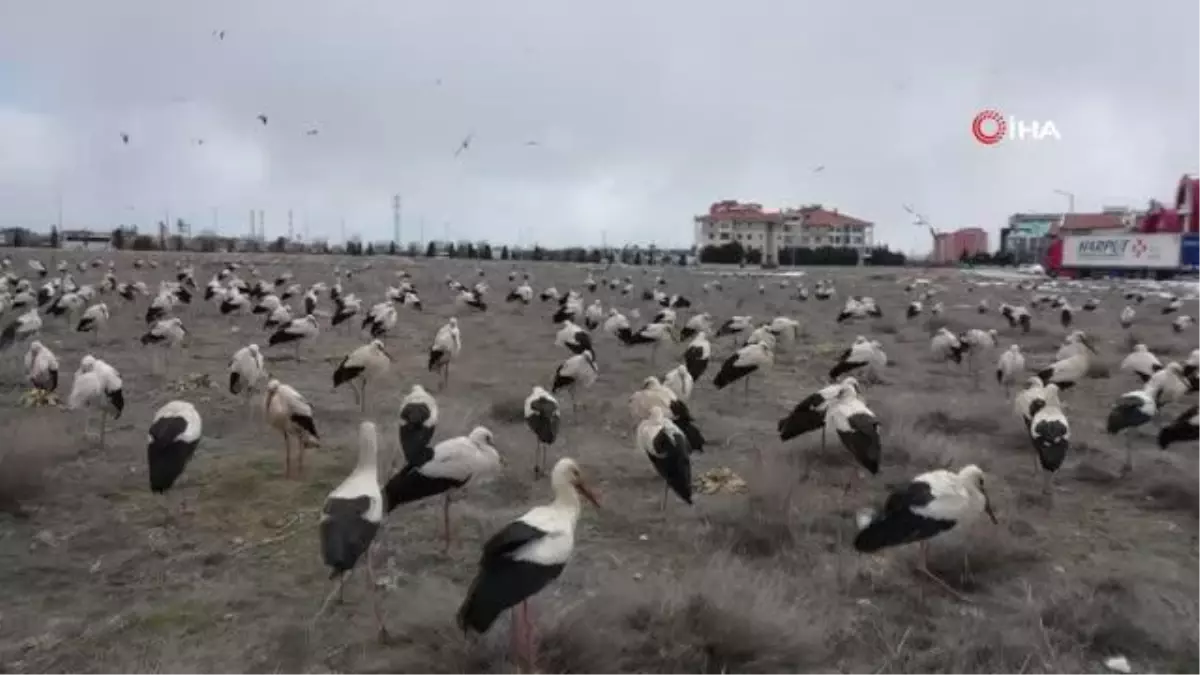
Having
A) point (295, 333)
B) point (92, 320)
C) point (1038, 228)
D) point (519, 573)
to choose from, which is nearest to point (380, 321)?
point (295, 333)

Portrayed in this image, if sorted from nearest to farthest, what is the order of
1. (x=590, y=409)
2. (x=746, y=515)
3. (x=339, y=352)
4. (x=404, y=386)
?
(x=746, y=515), (x=590, y=409), (x=404, y=386), (x=339, y=352)

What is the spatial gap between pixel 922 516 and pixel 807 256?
94163 millimetres

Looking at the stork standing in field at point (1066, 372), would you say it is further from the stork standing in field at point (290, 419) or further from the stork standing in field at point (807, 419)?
the stork standing in field at point (290, 419)

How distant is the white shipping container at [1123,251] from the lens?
63.8 meters

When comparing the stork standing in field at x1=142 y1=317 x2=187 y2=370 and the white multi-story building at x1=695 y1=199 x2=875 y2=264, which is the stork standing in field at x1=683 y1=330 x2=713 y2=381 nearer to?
the stork standing in field at x1=142 y1=317 x2=187 y2=370

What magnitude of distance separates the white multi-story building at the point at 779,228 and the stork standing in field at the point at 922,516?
11421 centimetres

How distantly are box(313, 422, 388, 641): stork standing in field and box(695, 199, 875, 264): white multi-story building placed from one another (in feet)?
378

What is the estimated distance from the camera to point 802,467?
1137 centimetres

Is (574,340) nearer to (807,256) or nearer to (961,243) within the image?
(807,256)

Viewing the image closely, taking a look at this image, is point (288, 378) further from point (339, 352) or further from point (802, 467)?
point (802, 467)

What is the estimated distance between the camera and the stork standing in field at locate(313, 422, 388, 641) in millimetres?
6641

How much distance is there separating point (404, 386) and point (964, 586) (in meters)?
10.9

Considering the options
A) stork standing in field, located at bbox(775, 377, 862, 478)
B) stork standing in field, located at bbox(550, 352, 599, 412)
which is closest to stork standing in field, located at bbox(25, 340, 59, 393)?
stork standing in field, located at bbox(550, 352, 599, 412)

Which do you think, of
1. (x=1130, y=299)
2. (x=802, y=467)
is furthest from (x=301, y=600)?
(x=1130, y=299)
